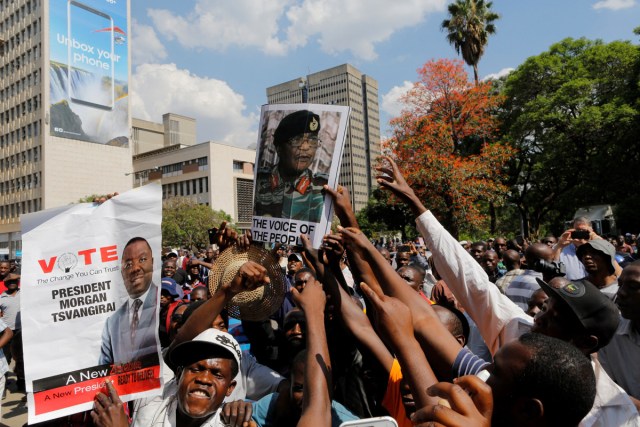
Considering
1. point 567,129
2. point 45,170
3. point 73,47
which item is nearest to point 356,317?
point 567,129

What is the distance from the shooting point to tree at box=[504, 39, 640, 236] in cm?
2255

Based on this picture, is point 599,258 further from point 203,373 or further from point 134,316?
point 134,316

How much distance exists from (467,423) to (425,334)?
986 millimetres

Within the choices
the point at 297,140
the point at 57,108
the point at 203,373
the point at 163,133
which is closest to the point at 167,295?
the point at 297,140

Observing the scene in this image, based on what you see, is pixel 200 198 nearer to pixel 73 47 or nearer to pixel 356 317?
pixel 73 47

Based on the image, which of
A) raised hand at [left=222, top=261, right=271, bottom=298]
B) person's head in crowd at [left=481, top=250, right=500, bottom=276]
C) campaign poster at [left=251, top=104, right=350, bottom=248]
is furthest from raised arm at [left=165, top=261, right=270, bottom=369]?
person's head in crowd at [left=481, top=250, right=500, bottom=276]

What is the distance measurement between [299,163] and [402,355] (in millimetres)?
1582

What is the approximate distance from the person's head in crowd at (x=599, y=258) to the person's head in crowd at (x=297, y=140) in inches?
114

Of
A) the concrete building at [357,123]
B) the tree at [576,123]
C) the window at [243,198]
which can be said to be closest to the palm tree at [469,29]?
the tree at [576,123]

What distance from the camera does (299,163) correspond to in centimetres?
315

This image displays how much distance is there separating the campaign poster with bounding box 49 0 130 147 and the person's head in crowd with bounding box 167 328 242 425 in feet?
204

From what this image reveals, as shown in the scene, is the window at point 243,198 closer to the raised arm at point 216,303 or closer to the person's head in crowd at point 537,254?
the person's head in crowd at point 537,254

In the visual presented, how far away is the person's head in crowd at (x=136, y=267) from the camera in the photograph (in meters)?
2.60

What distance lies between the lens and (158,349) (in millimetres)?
2602
